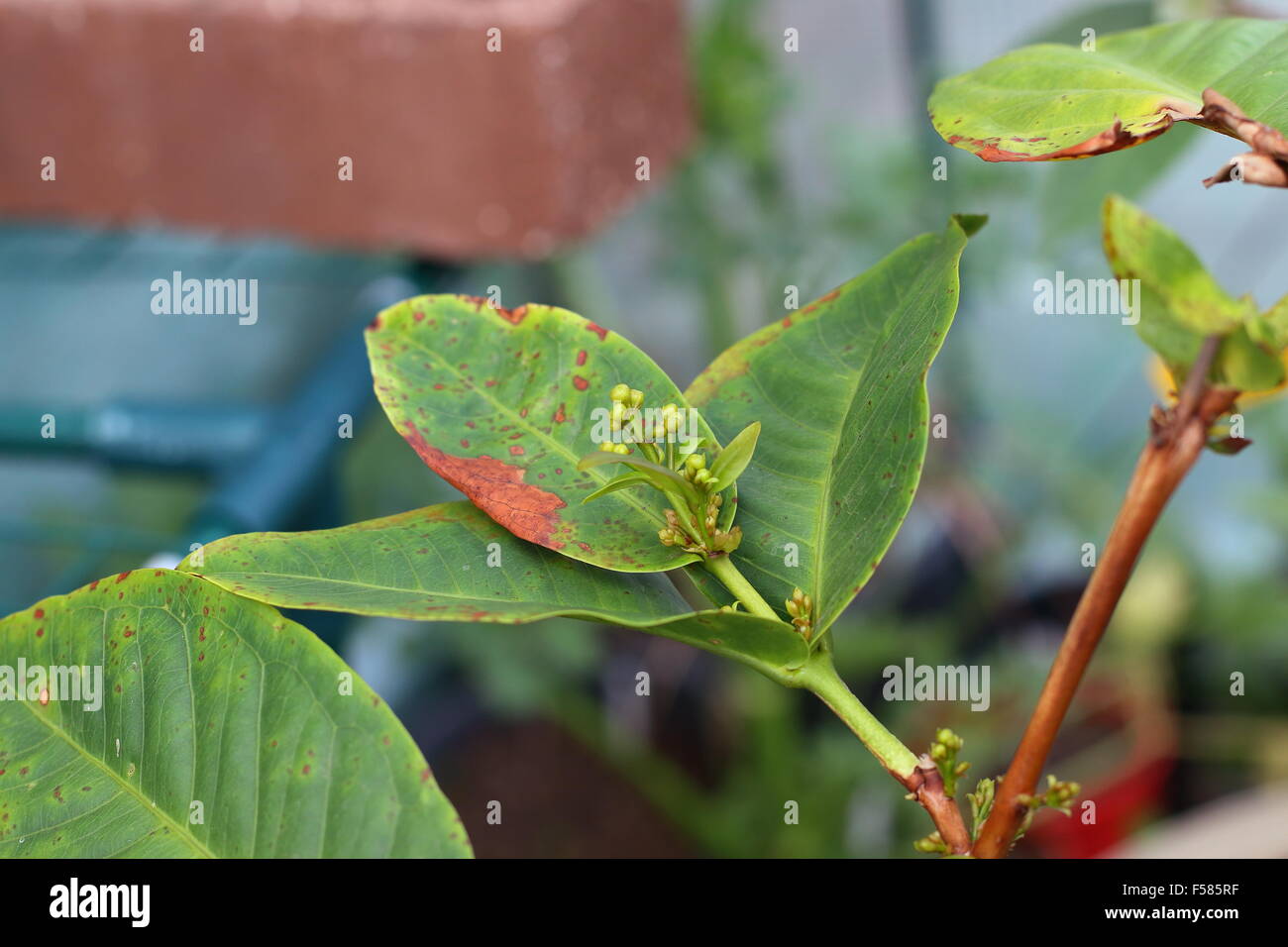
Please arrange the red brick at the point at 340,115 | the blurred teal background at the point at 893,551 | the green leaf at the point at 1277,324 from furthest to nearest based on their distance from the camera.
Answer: the blurred teal background at the point at 893,551, the red brick at the point at 340,115, the green leaf at the point at 1277,324

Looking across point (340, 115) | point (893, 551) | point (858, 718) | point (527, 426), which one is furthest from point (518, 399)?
point (893, 551)

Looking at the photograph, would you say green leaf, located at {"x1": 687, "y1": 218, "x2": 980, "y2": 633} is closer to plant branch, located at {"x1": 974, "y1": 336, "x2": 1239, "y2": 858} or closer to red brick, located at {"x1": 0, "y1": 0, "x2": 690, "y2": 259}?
plant branch, located at {"x1": 974, "y1": 336, "x2": 1239, "y2": 858}

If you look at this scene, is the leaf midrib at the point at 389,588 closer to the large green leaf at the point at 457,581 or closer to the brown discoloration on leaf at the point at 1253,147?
the large green leaf at the point at 457,581

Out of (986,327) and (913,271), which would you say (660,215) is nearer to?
(986,327)

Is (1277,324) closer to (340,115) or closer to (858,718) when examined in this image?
(858,718)

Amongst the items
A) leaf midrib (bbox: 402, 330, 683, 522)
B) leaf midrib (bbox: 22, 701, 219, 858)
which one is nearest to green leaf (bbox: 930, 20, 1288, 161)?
leaf midrib (bbox: 402, 330, 683, 522)

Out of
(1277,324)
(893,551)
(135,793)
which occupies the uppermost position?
(1277,324)

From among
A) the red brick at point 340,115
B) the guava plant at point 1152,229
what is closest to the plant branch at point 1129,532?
the guava plant at point 1152,229
